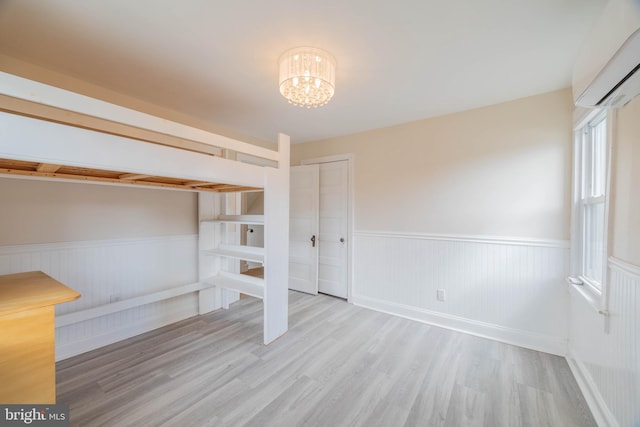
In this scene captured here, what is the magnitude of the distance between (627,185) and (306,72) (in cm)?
193

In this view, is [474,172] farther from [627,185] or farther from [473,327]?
[473,327]

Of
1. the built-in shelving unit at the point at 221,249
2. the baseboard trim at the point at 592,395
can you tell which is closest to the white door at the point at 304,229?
the built-in shelving unit at the point at 221,249

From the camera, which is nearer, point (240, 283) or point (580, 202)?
point (580, 202)

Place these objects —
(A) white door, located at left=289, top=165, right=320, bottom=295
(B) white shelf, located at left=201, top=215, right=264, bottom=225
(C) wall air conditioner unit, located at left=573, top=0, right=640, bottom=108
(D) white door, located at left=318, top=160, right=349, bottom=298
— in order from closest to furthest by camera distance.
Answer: (C) wall air conditioner unit, located at left=573, top=0, right=640, bottom=108
(B) white shelf, located at left=201, top=215, right=264, bottom=225
(D) white door, located at left=318, top=160, right=349, bottom=298
(A) white door, located at left=289, top=165, right=320, bottom=295

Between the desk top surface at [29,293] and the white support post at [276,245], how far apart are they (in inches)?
51.5

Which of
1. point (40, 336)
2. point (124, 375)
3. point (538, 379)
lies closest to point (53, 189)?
point (40, 336)

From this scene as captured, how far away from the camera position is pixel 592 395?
5.33 feet

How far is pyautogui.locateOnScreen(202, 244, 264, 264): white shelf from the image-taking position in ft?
8.22

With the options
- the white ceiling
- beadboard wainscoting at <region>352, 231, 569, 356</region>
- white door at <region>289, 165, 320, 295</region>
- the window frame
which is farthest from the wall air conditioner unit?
white door at <region>289, 165, 320, 295</region>

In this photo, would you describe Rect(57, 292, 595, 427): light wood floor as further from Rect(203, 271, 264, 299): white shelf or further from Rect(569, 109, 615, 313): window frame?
Rect(569, 109, 615, 313): window frame

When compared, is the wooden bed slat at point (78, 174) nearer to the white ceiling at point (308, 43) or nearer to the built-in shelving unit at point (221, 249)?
the built-in shelving unit at point (221, 249)

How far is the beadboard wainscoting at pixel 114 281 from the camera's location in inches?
80.0

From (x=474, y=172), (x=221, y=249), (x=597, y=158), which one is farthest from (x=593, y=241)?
(x=221, y=249)

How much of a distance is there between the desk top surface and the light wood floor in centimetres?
81
